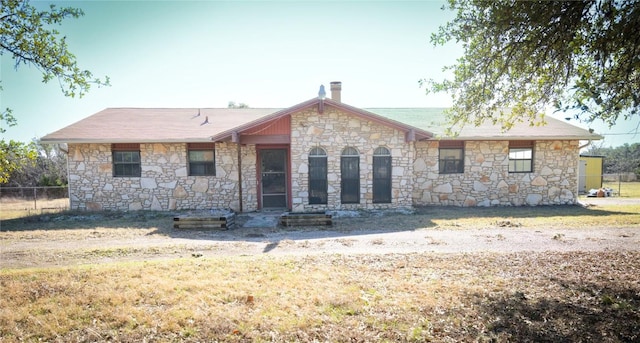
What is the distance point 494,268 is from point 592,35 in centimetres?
385

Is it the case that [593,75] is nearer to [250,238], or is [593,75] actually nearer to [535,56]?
[535,56]

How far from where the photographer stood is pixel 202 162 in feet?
43.3

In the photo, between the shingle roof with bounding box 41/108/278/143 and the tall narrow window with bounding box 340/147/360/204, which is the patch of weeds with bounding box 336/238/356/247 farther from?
the shingle roof with bounding box 41/108/278/143

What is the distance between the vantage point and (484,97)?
261 inches

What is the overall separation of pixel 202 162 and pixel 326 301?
1032 centimetres

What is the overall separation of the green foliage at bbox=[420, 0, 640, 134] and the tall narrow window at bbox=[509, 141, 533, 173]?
7735 mm

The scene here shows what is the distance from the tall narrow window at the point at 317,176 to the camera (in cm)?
1223

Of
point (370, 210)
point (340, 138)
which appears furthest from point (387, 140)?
point (370, 210)

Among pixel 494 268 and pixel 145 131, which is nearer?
pixel 494 268

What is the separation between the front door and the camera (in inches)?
521

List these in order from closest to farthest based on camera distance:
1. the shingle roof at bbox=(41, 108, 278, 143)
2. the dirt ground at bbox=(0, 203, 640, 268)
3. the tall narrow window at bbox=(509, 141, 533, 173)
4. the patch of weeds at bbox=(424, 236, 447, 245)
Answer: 1. the dirt ground at bbox=(0, 203, 640, 268)
2. the patch of weeds at bbox=(424, 236, 447, 245)
3. the shingle roof at bbox=(41, 108, 278, 143)
4. the tall narrow window at bbox=(509, 141, 533, 173)

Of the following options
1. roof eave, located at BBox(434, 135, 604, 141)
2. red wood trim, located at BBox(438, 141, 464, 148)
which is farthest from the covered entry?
roof eave, located at BBox(434, 135, 604, 141)

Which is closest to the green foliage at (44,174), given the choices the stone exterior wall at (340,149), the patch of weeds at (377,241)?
the stone exterior wall at (340,149)

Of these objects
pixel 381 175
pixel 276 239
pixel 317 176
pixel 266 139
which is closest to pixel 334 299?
pixel 276 239
